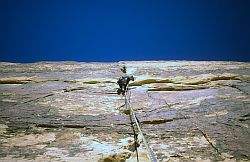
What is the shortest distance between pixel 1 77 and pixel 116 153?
4.34m

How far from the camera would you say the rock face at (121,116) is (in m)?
2.72

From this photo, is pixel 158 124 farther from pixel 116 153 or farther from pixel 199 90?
pixel 199 90

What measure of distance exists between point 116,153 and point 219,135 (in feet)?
4.24

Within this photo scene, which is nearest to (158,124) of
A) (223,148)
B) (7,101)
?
(223,148)

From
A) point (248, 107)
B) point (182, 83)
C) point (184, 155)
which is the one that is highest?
point (182, 83)

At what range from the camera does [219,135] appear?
10.1ft

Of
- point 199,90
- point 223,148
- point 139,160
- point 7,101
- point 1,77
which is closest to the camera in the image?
point 139,160

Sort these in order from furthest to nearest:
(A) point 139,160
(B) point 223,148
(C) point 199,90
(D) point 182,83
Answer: (D) point 182,83, (C) point 199,90, (B) point 223,148, (A) point 139,160

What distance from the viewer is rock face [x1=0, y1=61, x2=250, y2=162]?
2.72m

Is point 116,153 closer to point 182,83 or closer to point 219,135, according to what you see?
point 219,135

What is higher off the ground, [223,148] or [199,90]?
[199,90]

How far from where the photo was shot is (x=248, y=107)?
152 inches

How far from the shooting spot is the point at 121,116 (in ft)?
12.3

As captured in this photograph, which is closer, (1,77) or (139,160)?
(139,160)
